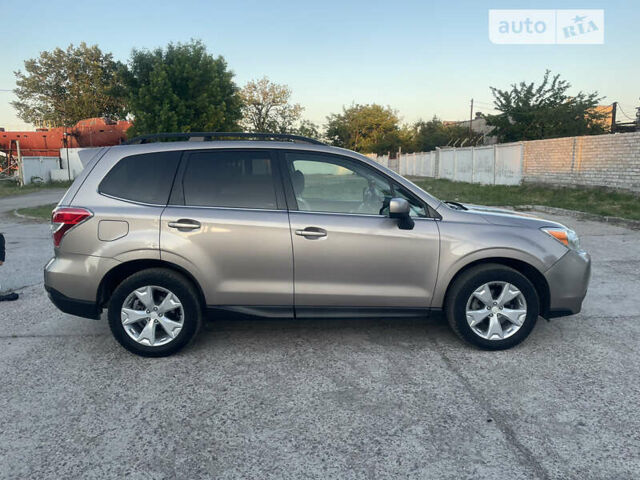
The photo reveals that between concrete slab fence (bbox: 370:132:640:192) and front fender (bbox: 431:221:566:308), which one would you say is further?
concrete slab fence (bbox: 370:132:640:192)

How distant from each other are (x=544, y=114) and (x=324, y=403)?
1430 inches

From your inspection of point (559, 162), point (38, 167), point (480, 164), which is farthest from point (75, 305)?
point (38, 167)

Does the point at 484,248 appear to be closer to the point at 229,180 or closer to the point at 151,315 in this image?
the point at 229,180

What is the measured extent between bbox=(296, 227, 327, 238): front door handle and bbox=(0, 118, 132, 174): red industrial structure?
1212 inches

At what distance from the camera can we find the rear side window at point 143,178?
387cm

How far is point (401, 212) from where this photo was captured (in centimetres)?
368

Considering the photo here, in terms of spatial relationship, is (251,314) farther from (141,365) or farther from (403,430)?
(403,430)

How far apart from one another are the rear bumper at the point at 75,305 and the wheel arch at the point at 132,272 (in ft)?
0.23

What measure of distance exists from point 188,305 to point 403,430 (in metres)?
1.94

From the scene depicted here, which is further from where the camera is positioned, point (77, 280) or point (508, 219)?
point (508, 219)

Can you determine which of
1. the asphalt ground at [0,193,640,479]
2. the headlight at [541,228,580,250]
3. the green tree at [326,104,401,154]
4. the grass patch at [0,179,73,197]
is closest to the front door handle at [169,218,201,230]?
the asphalt ground at [0,193,640,479]

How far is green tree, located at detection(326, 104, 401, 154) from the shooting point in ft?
280

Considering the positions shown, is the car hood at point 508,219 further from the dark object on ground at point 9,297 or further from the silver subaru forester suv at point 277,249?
the dark object on ground at point 9,297

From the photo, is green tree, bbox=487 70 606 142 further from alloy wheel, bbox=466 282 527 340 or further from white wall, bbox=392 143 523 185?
alloy wheel, bbox=466 282 527 340
